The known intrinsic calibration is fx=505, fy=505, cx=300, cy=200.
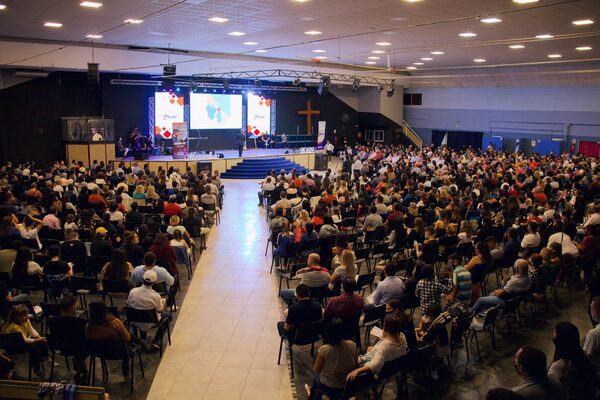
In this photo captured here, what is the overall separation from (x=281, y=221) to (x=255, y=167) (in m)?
14.0

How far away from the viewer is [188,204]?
11797 millimetres

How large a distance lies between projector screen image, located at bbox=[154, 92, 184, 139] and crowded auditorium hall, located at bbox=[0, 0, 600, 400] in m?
0.11

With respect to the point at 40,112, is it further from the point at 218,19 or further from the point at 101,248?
the point at 101,248

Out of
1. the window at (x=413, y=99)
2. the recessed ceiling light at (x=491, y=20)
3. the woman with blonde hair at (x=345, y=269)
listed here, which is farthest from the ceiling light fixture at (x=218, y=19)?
the window at (x=413, y=99)

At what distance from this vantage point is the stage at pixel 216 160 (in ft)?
71.8

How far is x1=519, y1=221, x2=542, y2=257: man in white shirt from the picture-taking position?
29.3ft

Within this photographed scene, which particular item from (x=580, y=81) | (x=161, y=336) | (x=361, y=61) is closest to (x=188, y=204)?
(x=161, y=336)

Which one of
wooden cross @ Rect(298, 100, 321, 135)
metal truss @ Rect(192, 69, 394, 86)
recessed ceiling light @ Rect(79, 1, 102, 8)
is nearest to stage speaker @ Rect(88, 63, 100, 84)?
recessed ceiling light @ Rect(79, 1, 102, 8)

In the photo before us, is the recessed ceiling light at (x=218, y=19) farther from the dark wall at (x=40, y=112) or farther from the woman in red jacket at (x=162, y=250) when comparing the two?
the dark wall at (x=40, y=112)

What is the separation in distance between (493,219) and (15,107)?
18.5 metres

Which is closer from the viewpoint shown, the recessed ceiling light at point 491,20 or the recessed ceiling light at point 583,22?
the recessed ceiling light at point 583,22

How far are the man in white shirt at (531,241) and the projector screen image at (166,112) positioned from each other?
19.6m

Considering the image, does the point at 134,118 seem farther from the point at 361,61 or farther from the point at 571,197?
the point at 571,197

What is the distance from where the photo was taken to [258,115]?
1134 inches
